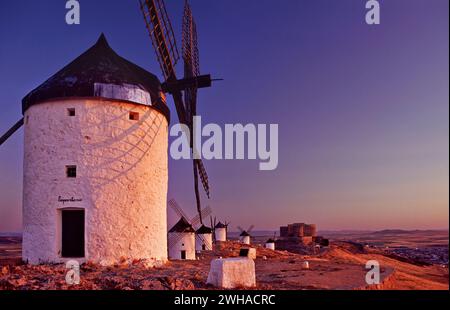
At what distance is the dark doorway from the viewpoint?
13203 mm

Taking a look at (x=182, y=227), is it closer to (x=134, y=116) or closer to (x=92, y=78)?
(x=134, y=116)

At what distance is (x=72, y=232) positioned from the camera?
13219mm

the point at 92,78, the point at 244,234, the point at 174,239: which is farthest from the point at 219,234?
the point at 92,78

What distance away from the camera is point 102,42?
15.5 m

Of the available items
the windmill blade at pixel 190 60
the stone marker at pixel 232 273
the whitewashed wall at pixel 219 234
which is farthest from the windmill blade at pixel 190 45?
the whitewashed wall at pixel 219 234

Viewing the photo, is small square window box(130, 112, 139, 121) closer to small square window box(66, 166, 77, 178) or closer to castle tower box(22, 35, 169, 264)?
castle tower box(22, 35, 169, 264)

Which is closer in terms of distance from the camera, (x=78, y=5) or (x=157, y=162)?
(x=78, y=5)

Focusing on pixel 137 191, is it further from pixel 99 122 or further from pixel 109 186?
pixel 99 122

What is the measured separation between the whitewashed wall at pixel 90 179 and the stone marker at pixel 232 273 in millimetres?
4544

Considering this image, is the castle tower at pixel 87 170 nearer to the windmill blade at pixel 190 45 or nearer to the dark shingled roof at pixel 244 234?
the windmill blade at pixel 190 45

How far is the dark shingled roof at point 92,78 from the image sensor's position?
13312mm
